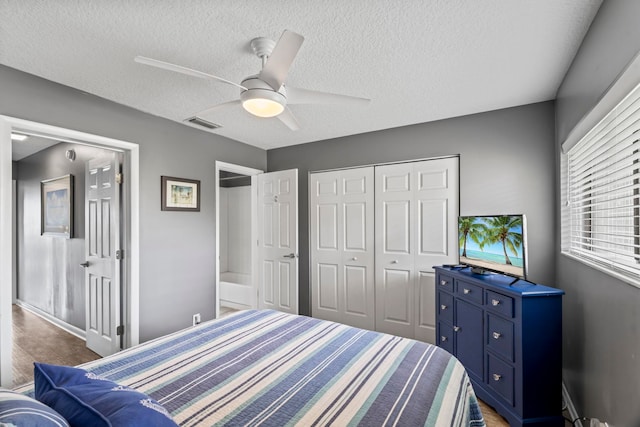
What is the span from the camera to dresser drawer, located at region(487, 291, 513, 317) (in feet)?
6.44

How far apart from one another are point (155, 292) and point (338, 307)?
2104mm

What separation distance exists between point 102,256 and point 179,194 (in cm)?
96

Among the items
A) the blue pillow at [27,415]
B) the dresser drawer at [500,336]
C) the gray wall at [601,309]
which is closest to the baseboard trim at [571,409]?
the gray wall at [601,309]

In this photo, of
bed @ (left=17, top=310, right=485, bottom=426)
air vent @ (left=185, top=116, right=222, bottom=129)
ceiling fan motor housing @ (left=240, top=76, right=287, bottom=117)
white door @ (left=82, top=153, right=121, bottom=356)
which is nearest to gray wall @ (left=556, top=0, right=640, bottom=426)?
bed @ (left=17, top=310, right=485, bottom=426)

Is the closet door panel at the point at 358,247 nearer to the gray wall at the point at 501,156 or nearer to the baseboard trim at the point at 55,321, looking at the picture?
the gray wall at the point at 501,156

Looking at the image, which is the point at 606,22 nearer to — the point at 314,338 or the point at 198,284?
the point at 314,338

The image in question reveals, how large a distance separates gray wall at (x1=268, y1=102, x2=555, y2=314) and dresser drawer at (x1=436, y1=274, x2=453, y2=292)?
31.1 inches

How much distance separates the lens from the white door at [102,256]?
9.31 feet

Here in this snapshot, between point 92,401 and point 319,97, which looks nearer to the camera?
point 92,401

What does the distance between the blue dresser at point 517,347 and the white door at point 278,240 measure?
7.47 ft

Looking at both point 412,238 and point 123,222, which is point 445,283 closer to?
point 412,238

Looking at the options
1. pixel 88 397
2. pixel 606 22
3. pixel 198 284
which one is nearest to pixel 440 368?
pixel 88 397

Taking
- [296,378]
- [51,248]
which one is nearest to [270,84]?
[296,378]

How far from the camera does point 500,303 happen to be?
2.04 meters
